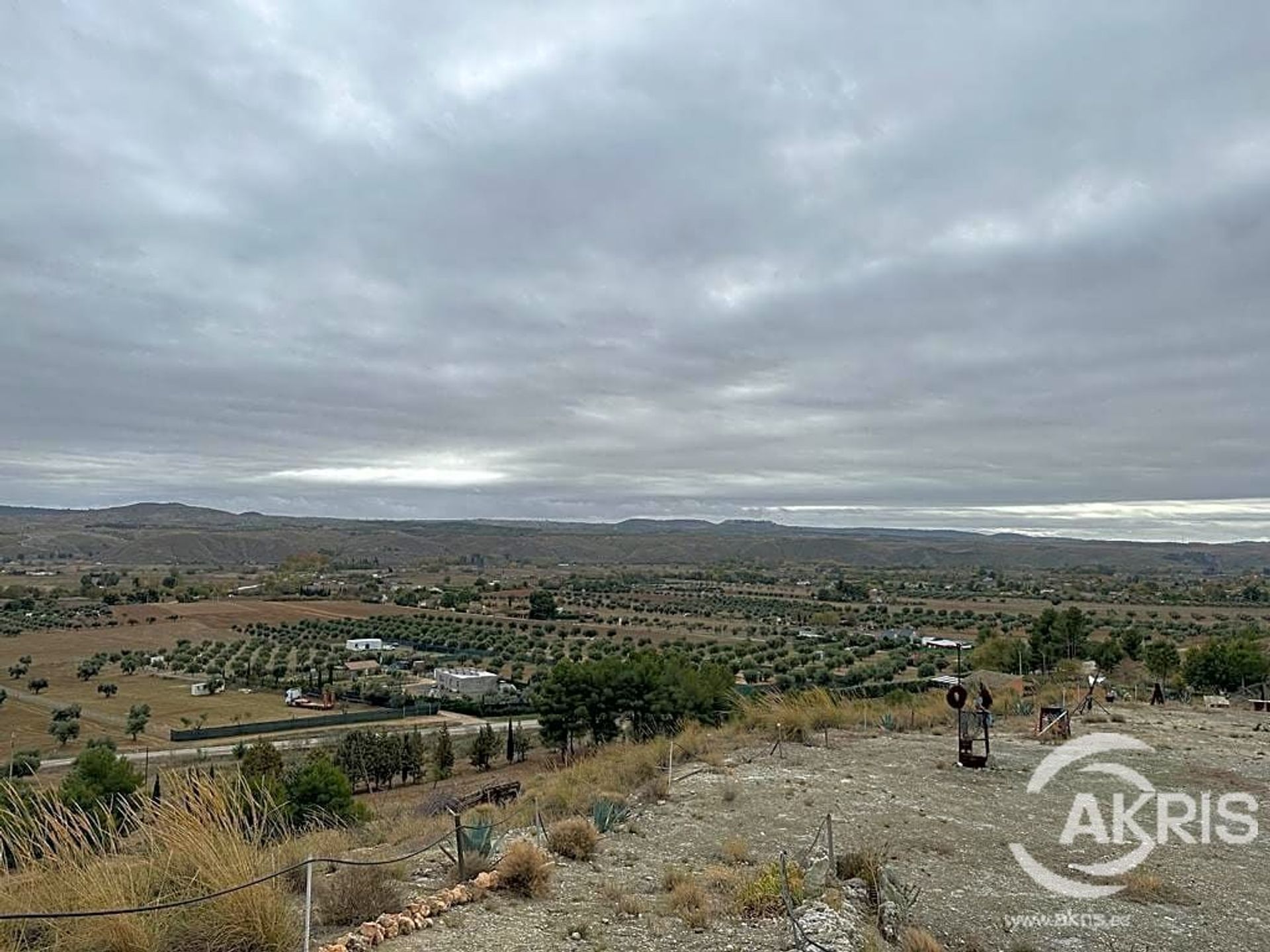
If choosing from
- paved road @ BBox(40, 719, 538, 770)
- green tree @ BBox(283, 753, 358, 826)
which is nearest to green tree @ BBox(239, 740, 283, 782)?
green tree @ BBox(283, 753, 358, 826)

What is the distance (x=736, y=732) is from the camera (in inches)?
786

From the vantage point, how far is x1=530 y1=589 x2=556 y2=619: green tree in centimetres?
10681


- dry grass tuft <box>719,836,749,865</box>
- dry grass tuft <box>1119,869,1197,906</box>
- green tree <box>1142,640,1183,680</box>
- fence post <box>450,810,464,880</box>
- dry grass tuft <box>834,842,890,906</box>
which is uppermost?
fence post <box>450,810,464,880</box>

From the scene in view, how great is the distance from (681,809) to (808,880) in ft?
13.4

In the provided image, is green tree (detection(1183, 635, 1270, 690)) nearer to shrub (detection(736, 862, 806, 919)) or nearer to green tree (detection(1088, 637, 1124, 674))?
green tree (detection(1088, 637, 1124, 674))

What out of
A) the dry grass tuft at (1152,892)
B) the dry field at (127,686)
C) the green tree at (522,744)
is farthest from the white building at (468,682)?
the dry grass tuft at (1152,892)

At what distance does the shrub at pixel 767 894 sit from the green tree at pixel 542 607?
97.7m

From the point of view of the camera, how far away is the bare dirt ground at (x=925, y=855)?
811 cm

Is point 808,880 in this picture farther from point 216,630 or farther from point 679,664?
point 216,630

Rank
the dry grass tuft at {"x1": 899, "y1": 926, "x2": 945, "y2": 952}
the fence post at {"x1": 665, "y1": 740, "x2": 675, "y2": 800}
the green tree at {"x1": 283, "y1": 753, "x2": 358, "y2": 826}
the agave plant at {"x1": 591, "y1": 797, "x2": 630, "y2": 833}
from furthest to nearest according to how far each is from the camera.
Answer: the green tree at {"x1": 283, "y1": 753, "x2": 358, "y2": 826}
the fence post at {"x1": 665, "y1": 740, "x2": 675, "y2": 800}
the agave plant at {"x1": 591, "y1": 797, "x2": 630, "y2": 833}
the dry grass tuft at {"x1": 899, "y1": 926, "x2": 945, "y2": 952}

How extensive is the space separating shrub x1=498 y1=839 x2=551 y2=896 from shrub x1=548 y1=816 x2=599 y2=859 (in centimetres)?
131

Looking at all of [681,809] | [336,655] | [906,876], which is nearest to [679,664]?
[681,809]

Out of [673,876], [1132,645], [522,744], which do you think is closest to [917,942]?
[673,876]

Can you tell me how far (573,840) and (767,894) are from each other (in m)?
2.73
